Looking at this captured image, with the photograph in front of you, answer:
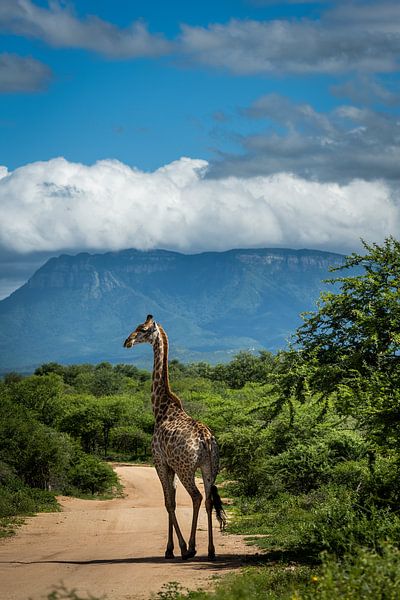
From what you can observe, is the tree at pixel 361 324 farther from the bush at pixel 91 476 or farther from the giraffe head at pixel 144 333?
the bush at pixel 91 476

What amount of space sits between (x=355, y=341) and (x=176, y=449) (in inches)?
177

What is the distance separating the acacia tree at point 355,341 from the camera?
1742 centimetres

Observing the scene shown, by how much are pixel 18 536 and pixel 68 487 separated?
12.8 m

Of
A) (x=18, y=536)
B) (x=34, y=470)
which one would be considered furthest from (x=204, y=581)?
(x=34, y=470)

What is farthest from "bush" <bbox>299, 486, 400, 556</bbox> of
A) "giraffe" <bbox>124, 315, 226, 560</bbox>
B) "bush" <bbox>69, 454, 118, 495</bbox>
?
"bush" <bbox>69, 454, 118, 495</bbox>

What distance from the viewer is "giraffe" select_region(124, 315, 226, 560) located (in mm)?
17531

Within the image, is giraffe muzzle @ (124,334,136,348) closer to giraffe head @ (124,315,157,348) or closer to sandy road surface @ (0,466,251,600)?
giraffe head @ (124,315,157,348)

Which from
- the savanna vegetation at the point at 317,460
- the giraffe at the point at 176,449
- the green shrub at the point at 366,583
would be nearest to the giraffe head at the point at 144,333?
the giraffe at the point at 176,449

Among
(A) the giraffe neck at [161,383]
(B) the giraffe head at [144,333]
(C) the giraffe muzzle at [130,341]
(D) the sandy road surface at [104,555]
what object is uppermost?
(B) the giraffe head at [144,333]

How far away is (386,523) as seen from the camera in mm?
15156

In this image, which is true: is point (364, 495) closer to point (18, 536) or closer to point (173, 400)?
point (173, 400)

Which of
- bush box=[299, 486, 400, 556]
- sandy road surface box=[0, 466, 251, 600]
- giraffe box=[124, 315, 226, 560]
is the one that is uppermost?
giraffe box=[124, 315, 226, 560]

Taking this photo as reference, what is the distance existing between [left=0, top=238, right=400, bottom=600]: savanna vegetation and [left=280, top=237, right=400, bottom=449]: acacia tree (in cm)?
3

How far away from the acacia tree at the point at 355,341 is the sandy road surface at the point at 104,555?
12.5 ft
